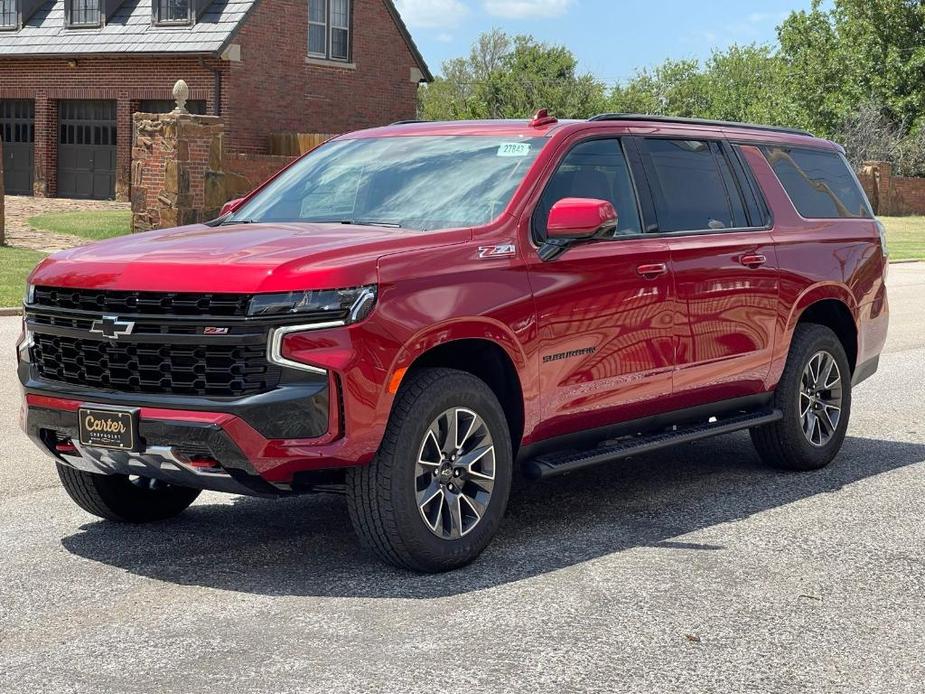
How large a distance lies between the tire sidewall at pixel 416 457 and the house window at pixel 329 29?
106 ft

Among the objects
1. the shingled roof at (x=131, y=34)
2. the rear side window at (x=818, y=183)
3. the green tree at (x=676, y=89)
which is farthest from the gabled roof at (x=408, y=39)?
the green tree at (x=676, y=89)

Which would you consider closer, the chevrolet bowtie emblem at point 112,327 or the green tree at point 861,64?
the chevrolet bowtie emblem at point 112,327

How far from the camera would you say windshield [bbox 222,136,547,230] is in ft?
22.0

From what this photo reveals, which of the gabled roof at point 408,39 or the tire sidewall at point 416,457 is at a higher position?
the gabled roof at point 408,39

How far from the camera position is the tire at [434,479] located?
19.0 feet

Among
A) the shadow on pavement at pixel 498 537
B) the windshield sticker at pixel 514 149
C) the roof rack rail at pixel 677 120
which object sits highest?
the roof rack rail at pixel 677 120

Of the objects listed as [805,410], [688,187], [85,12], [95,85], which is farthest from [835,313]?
[85,12]

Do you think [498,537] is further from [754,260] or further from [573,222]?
[754,260]

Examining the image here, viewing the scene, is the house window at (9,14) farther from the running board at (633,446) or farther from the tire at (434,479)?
the tire at (434,479)

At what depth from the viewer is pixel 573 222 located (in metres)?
6.50

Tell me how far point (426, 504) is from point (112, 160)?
33457 millimetres

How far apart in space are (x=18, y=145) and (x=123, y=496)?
35.2m

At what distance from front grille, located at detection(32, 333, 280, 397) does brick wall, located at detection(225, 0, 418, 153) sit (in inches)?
1163

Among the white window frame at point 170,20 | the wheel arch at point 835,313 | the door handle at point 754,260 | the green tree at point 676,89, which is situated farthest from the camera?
the green tree at point 676,89
